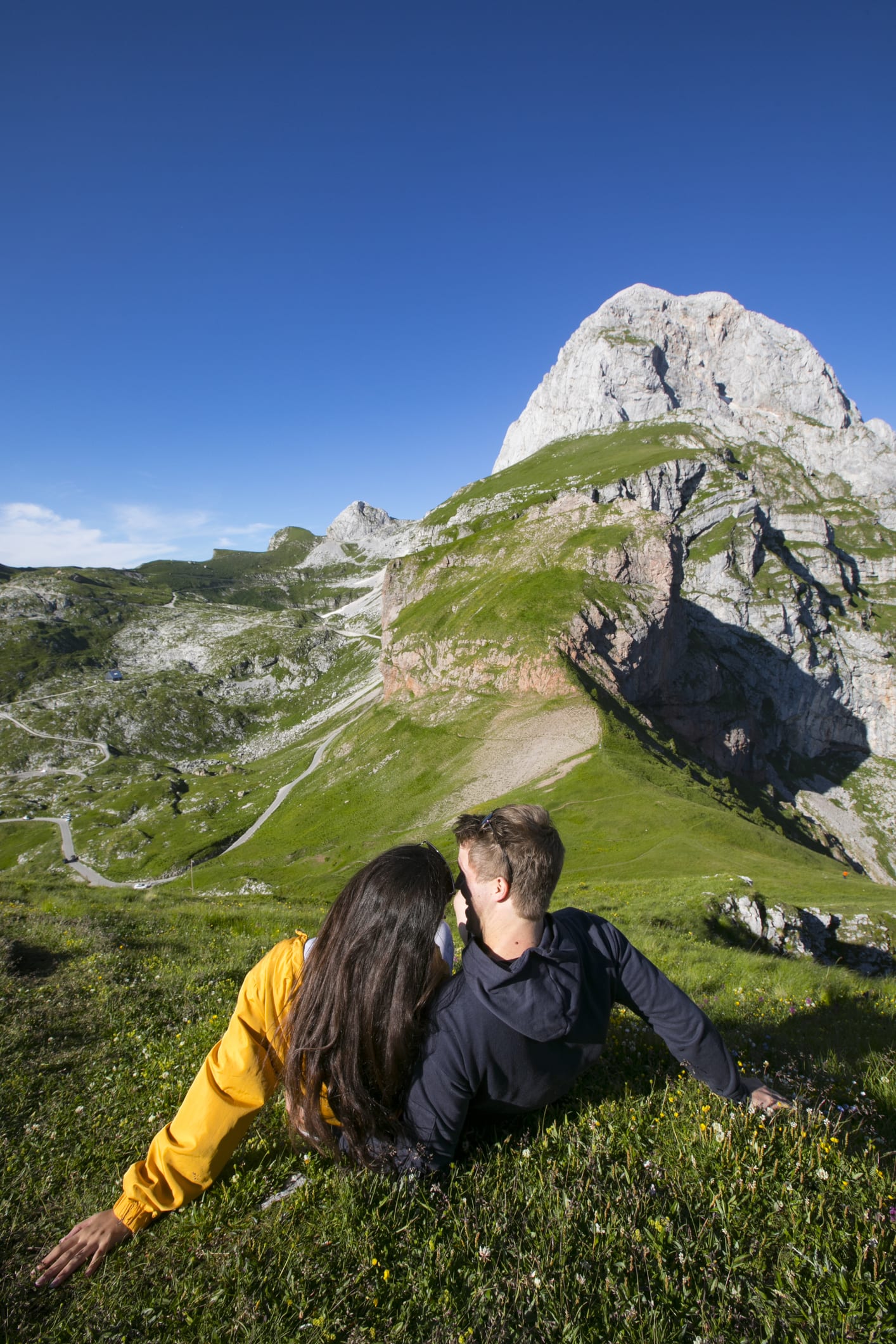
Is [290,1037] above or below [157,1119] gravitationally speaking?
above

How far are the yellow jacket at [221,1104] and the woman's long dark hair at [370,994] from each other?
0.20 metres

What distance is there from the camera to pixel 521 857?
4457 mm

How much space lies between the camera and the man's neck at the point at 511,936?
4.45m

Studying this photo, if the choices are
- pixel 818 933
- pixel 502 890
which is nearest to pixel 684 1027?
pixel 502 890

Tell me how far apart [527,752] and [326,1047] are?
6804 centimetres

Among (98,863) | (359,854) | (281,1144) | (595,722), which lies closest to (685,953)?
(281,1144)

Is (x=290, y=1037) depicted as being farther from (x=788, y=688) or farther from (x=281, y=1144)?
(x=788, y=688)

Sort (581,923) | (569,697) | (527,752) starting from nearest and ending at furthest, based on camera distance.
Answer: (581,923)
(527,752)
(569,697)

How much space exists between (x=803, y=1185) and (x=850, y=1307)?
3.03 feet

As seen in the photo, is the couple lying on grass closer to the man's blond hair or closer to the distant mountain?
the man's blond hair

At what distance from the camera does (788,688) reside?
16600cm

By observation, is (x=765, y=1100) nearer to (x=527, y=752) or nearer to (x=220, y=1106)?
(x=220, y=1106)

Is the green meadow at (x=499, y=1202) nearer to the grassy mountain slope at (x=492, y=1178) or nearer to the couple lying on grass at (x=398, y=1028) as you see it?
the grassy mountain slope at (x=492, y=1178)

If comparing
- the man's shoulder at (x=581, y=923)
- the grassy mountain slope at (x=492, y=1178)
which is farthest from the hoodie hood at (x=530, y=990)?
the grassy mountain slope at (x=492, y=1178)
